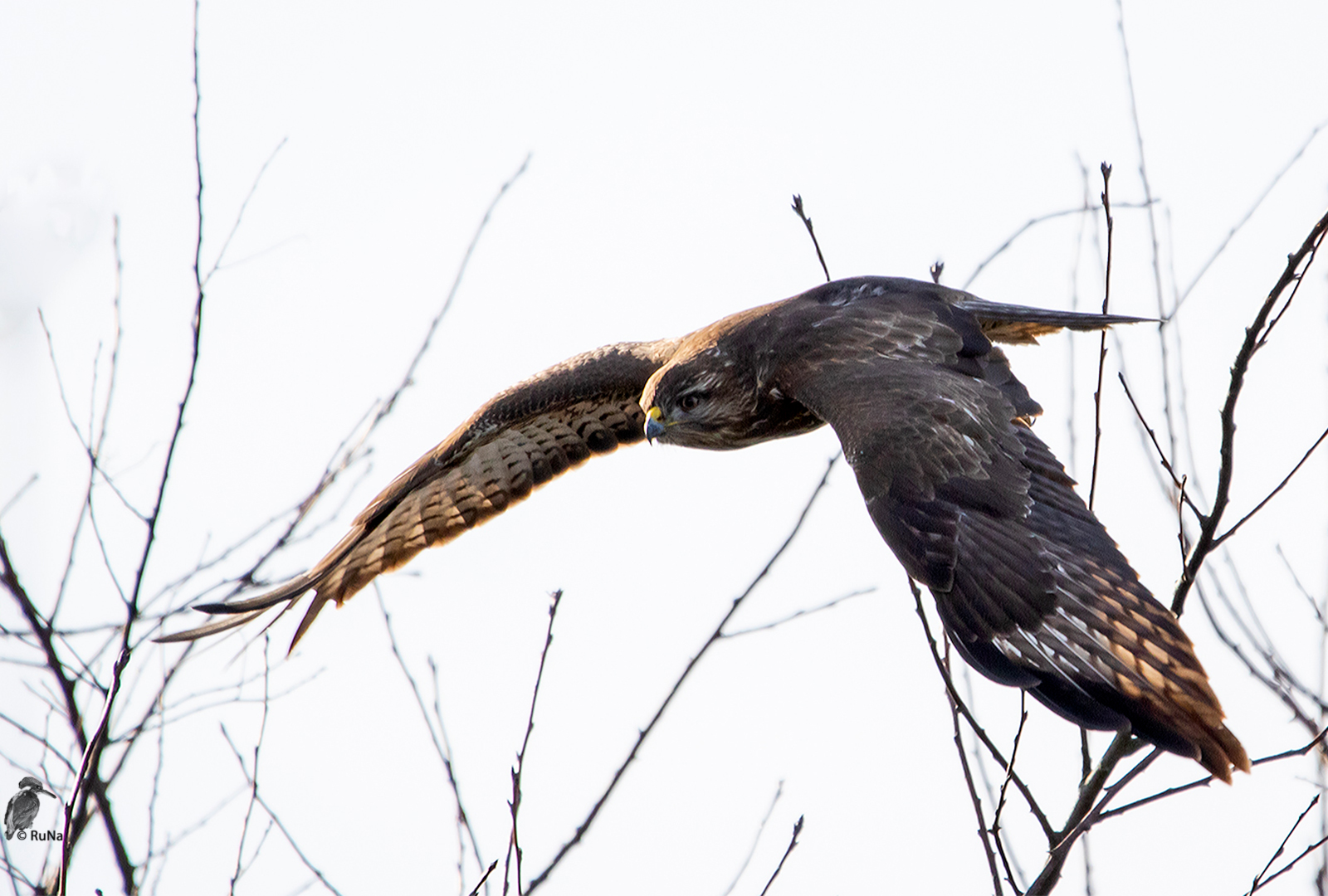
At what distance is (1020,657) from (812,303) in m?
2.26

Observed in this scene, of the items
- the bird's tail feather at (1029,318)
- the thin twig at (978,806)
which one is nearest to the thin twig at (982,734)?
the thin twig at (978,806)

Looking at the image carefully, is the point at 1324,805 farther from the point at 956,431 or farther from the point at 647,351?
the point at 647,351

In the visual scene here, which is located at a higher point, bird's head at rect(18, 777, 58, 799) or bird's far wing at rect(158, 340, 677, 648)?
bird's far wing at rect(158, 340, 677, 648)

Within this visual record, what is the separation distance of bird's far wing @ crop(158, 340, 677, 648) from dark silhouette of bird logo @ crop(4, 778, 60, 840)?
192cm

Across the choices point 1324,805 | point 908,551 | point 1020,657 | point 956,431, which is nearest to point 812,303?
point 956,431

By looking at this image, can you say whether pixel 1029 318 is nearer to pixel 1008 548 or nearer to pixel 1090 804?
pixel 1008 548

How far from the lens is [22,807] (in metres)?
4.01

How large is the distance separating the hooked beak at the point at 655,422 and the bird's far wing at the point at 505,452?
21.8 inches

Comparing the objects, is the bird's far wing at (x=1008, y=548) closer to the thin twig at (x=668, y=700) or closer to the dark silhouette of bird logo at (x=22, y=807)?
the thin twig at (x=668, y=700)

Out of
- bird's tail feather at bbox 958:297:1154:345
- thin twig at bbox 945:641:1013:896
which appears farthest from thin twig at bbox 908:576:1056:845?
bird's tail feather at bbox 958:297:1154:345

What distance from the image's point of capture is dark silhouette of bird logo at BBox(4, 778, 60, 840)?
3.99 meters

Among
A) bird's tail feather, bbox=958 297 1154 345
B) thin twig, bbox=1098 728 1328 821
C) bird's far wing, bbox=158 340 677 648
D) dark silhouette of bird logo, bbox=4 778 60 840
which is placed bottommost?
thin twig, bbox=1098 728 1328 821

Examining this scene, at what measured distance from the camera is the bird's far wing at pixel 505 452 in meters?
6.07

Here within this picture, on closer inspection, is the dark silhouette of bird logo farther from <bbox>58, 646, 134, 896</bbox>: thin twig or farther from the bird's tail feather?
the bird's tail feather
